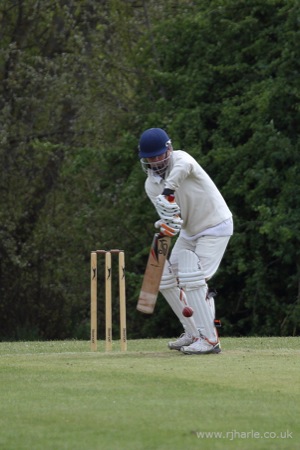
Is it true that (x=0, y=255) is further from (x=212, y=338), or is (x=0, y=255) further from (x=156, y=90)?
(x=212, y=338)

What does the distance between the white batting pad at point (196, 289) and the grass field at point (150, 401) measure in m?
0.26

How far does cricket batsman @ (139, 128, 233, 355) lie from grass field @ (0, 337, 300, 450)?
0.28 metres

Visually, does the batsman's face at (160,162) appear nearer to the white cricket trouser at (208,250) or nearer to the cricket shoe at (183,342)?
the white cricket trouser at (208,250)

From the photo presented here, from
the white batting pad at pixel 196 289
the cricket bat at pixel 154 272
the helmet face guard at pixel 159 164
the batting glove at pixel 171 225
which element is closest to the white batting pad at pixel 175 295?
the white batting pad at pixel 196 289

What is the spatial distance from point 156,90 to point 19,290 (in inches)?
197

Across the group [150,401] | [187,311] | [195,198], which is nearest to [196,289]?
[187,311]

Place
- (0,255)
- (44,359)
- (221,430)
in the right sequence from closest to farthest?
(221,430), (44,359), (0,255)

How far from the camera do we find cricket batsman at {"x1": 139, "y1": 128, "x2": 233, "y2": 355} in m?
8.74

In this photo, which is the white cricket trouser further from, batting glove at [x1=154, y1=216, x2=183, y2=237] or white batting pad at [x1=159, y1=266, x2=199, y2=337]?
batting glove at [x1=154, y1=216, x2=183, y2=237]

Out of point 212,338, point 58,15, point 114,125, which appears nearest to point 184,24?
point 114,125

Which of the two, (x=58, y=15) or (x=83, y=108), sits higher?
(x=58, y=15)

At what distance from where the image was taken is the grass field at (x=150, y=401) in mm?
5629

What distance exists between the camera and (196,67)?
792 inches

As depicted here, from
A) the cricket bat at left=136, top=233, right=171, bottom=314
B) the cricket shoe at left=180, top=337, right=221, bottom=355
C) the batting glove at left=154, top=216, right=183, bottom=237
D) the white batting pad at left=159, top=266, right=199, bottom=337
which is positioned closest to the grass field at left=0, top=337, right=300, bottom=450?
the cricket shoe at left=180, top=337, right=221, bottom=355
